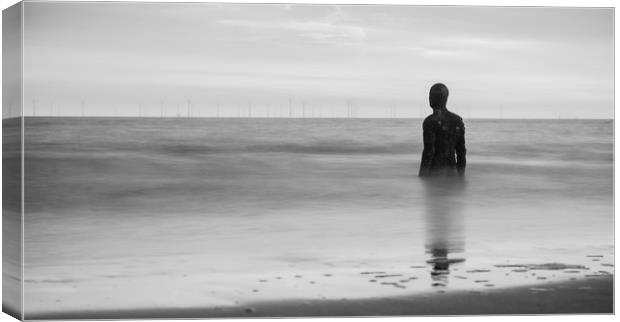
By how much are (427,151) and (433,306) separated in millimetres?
1144

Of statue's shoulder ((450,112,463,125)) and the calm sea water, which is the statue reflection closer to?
the calm sea water

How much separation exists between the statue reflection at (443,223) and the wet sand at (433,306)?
0.19 m

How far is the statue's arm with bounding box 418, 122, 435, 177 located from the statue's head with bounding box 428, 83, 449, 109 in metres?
0.17

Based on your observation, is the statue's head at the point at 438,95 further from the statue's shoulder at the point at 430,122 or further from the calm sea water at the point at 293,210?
the calm sea water at the point at 293,210

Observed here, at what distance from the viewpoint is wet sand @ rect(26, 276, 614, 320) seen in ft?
29.5

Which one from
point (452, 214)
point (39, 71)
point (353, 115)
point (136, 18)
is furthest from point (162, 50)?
point (452, 214)

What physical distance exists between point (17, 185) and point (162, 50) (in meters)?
1.36

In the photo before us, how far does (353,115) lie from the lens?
9469 millimetres

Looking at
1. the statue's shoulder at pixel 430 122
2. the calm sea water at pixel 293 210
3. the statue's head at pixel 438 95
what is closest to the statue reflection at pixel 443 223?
the calm sea water at pixel 293 210

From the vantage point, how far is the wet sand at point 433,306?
898 cm

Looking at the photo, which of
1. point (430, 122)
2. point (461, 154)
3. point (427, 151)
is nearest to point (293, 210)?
point (427, 151)

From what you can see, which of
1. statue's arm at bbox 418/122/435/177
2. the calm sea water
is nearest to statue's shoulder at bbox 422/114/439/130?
statue's arm at bbox 418/122/435/177

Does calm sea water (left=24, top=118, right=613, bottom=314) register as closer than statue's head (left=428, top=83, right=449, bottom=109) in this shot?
Yes

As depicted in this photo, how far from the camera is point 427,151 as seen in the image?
959cm
